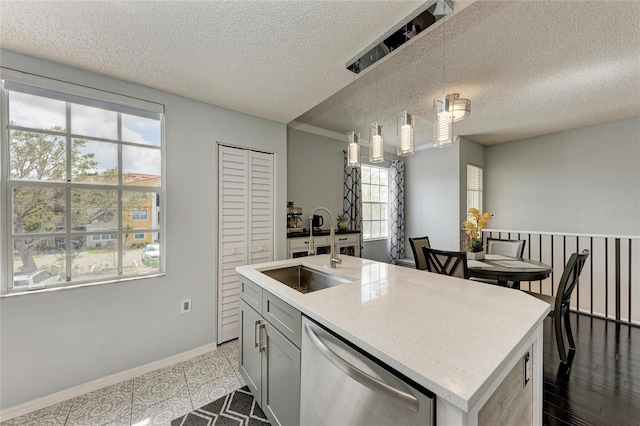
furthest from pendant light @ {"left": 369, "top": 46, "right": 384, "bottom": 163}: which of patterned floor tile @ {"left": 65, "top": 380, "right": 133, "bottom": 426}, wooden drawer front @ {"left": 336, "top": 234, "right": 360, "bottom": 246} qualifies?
patterned floor tile @ {"left": 65, "top": 380, "right": 133, "bottom": 426}

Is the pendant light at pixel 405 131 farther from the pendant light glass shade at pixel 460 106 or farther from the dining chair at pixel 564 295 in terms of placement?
the dining chair at pixel 564 295

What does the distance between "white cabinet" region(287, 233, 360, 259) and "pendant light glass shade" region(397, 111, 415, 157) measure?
1.89 meters

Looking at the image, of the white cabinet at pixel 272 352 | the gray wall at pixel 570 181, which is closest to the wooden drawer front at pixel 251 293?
the white cabinet at pixel 272 352

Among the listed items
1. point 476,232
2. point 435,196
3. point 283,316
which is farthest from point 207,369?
point 435,196

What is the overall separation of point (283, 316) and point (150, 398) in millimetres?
1464

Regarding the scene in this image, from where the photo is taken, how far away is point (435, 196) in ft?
15.9

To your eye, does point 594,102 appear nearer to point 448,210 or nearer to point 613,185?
point 613,185

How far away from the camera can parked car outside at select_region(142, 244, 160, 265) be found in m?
2.30

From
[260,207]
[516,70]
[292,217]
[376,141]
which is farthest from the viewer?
[292,217]

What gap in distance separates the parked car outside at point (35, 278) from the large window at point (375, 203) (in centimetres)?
420

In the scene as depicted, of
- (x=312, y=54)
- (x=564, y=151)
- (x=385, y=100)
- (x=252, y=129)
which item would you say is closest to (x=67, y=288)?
(x=252, y=129)

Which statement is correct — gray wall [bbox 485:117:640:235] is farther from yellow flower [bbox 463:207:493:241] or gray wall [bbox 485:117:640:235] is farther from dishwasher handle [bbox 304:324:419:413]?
dishwasher handle [bbox 304:324:419:413]

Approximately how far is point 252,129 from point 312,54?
4.41 feet

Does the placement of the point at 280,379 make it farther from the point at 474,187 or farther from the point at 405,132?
the point at 474,187
